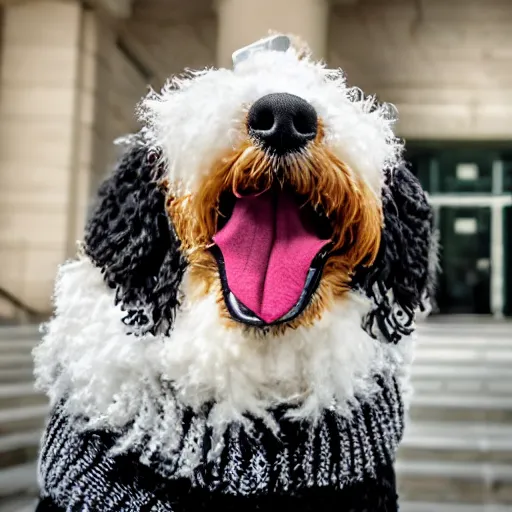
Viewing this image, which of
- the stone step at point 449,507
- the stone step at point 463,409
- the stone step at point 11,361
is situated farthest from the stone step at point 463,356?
the stone step at point 11,361

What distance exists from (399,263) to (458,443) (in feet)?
5.45

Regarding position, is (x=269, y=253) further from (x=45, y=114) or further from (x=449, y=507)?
(x=45, y=114)

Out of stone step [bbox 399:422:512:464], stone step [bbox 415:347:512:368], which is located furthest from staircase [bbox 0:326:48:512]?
stone step [bbox 415:347:512:368]

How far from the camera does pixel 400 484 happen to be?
6.30 ft

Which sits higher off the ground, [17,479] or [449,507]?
[17,479]

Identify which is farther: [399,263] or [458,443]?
[458,443]

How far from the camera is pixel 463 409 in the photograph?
94.3 inches

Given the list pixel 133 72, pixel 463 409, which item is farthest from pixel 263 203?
pixel 133 72

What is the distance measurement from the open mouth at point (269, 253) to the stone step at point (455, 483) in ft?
4.81

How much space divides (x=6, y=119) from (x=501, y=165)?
352 centimetres

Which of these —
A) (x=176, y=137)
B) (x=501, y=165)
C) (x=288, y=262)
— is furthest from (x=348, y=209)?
(x=501, y=165)

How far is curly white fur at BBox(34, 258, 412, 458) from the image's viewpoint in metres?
0.64

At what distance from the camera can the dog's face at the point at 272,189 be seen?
1.93ft

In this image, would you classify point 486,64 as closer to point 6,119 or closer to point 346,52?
point 346,52
